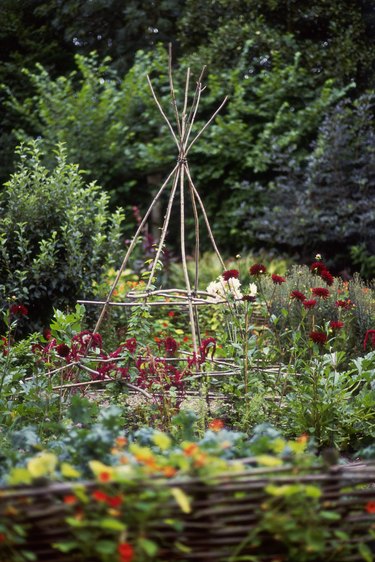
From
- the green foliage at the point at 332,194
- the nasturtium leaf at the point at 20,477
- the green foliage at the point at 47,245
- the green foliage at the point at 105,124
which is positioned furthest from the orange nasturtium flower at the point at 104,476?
the green foliage at the point at 105,124

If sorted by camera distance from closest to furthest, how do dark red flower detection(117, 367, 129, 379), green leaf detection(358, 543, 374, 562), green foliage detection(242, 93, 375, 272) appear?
green leaf detection(358, 543, 374, 562), dark red flower detection(117, 367, 129, 379), green foliage detection(242, 93, 375, 272)

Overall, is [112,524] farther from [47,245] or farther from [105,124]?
[105,124]

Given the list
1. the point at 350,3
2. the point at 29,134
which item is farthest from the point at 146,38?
the point at 350,3

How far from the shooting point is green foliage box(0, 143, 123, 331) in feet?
17.6

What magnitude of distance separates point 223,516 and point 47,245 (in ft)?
12.6

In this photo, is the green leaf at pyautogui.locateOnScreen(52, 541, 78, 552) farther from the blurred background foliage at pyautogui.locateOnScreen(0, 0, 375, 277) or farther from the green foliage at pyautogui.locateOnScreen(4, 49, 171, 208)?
the green foliage at pyautogui.locateOnScreen(4, 49, 171, 208)

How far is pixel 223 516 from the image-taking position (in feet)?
5.71

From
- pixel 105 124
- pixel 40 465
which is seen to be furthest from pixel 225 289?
pixel 105 124

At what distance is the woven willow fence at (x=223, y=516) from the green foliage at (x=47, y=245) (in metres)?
3.74

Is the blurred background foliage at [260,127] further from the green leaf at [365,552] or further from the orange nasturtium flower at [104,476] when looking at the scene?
the orange nasturtium flower at [104,476]

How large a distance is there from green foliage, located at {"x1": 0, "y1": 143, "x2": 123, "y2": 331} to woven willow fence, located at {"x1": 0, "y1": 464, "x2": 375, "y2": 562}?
147 inches

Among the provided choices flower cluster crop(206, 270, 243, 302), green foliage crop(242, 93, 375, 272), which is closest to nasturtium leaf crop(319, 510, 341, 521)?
flower cluster crop(206, 270, 243, 302)

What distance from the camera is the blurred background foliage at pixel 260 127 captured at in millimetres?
9062

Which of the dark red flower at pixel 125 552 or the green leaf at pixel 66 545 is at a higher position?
the dark red flower at pixel 125 552
